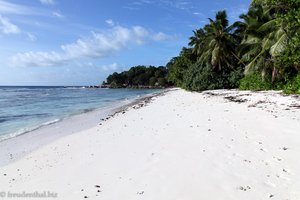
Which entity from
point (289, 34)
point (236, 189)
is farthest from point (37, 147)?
point (289, 34)

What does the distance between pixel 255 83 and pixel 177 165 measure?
26128mm

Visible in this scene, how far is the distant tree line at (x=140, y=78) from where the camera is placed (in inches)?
4766

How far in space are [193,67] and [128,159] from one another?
38.5 m

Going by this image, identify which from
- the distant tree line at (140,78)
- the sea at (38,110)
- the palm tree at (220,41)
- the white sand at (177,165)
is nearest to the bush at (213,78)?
the palm tree at (220,41)

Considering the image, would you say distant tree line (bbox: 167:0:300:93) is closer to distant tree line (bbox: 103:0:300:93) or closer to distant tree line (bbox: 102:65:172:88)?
distant tree line (bbox: 103:0:300:93)

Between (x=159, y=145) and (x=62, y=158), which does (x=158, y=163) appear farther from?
(x=62, y=158)

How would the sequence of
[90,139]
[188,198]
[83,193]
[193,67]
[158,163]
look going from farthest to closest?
[193,67] < [90,139] < [158,163] < [83,193] < [188,198]

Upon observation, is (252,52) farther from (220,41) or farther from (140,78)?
(140,78)

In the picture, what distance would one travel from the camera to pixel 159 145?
28.4ft

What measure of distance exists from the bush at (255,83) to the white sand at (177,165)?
18617 mm

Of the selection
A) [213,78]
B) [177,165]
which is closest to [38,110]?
[213,78]

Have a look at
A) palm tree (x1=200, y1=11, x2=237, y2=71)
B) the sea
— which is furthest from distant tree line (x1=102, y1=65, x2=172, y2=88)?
palm tree (x1=200, y1=11, x2=237, y2=71)

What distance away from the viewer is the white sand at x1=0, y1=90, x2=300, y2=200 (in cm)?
527

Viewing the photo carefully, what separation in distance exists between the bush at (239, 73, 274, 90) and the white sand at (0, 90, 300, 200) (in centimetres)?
1862
